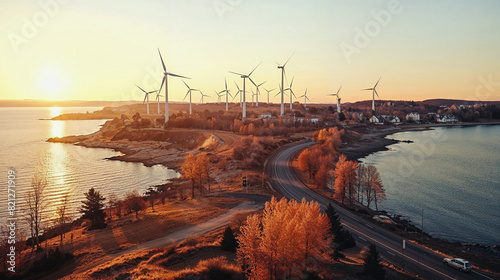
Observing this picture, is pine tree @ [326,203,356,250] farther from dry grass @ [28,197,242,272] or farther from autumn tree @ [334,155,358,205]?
autumn tree @ [334,155,358,205]

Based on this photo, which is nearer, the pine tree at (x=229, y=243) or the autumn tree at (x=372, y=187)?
the pine tree at (x=229, y=243)

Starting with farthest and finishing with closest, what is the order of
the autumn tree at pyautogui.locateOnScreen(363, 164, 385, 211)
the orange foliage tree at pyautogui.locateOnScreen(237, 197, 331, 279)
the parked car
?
1. the autumn tree at pyautogui.locateOnScreen(363, 164, 385, 211)
2. the parked car
3. the orange foliage tree at pyautogui.locateOnScreen(237, 197, 331, 279)

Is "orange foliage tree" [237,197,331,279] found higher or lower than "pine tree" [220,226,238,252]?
higher

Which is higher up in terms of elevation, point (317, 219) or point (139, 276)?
point (317, 219)

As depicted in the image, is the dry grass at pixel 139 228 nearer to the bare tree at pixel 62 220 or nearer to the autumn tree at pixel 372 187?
the bare tree at pixel 62 220

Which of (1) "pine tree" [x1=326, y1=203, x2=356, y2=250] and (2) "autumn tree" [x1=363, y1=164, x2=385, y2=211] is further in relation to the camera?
A: (2) "autumn tree" [x1=363, y1=164, x2=385, y2=211]

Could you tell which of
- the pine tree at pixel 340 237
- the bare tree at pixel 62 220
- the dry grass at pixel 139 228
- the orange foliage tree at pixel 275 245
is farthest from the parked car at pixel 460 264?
the bare tree at pixel 62 220

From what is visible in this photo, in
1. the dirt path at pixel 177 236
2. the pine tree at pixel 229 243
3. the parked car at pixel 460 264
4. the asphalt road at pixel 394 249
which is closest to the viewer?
the dirt path at pixel 177 236

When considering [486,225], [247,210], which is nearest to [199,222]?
[247,210]

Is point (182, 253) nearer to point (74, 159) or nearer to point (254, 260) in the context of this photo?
point (254, 260)

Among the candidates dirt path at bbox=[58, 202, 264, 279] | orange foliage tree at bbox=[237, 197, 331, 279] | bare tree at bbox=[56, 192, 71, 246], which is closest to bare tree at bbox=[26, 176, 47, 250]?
bare tree at bbox=[56, 192, 71, 246]

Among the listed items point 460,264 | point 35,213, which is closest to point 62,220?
point 35,213
